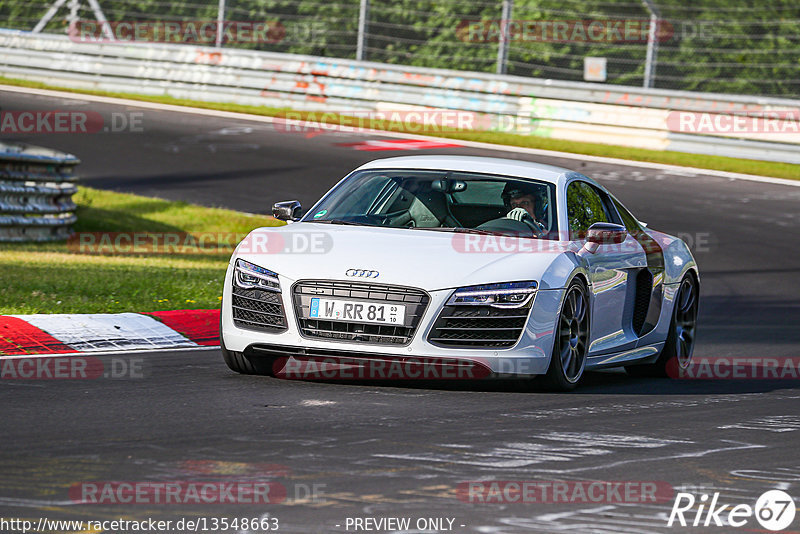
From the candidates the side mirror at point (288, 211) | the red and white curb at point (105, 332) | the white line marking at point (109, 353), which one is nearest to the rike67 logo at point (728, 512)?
the side mirror at point (288, 211)

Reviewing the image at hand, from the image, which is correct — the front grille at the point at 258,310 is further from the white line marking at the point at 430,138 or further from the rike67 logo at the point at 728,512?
the white line marking at the point at 430,138

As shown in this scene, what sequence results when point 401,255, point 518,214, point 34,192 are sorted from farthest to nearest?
point 34,192
point 518,214
point 401,255

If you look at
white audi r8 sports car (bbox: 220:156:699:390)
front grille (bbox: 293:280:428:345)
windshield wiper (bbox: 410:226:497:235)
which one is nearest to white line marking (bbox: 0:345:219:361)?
white audi r8 sports car (bbox: 220:156:699:390)

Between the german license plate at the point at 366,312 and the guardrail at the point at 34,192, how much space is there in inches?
349

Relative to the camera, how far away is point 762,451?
21.2 feet

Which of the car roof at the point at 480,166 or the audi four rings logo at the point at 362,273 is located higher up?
the car roof at the point at 480,166

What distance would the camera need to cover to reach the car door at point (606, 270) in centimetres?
839

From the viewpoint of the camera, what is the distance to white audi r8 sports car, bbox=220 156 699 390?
7.32 meters

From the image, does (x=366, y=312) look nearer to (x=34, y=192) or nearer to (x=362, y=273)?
(x=362, y=273)

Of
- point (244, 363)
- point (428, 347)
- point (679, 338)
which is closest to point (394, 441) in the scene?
point (428, 347)

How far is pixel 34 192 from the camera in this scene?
15.5 meters

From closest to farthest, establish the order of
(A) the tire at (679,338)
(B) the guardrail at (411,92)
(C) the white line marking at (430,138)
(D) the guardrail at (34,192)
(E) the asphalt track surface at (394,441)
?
(E) the asphalt track surface at (394,441)
(A) the tire at (679,338)
(D) the guardrail at (34,192)
(C) the white line marking at (430,138)
(B) the guardrail at (411,92)

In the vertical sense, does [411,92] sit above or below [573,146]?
above

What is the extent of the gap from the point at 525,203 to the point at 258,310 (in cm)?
193
